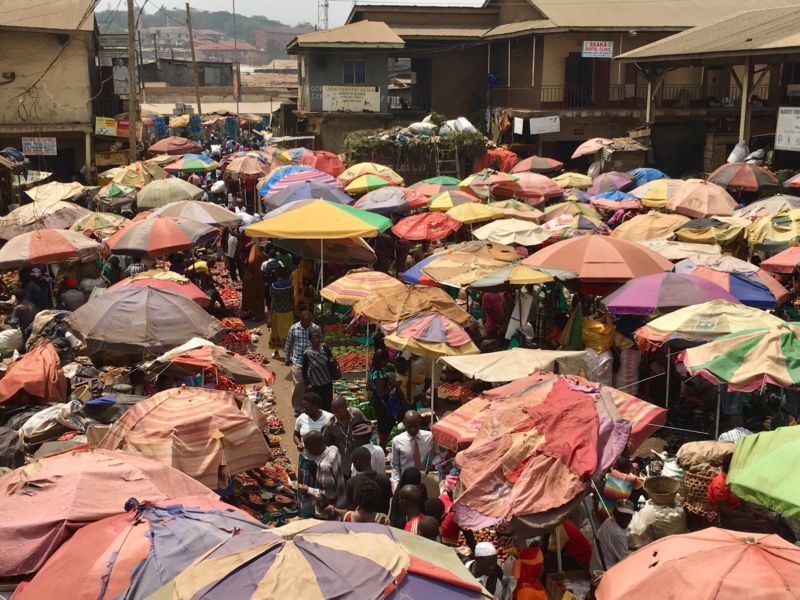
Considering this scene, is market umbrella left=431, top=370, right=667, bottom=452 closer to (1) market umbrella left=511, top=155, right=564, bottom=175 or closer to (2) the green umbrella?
(2) the green umbrella

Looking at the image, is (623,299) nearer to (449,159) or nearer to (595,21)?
(449,159)

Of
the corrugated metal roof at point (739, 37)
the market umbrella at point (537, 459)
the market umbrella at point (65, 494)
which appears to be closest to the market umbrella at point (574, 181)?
the corrugated metal roof at point (739, 37)

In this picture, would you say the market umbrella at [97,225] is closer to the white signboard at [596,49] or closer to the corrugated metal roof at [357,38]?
the corrugated metal roof at [357,38]

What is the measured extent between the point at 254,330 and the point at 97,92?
1668cm

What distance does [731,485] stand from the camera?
638cm

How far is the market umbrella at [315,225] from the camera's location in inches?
529

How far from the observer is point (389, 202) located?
1784cm

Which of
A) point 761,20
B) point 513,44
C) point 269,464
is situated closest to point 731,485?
point 269,464

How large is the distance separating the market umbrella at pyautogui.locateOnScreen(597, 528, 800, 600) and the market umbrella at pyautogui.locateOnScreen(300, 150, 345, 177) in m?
20.6

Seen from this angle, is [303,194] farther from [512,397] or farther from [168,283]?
[512,397]

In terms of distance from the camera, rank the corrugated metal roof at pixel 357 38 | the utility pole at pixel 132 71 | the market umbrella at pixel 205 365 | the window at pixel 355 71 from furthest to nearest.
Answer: the window at pixel 355 71
the corrugated metal roof at pixel 357 38
the utility pole at pixel 132 71
the market umbrella at pixel 205 365

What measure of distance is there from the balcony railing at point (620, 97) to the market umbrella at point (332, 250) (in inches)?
719

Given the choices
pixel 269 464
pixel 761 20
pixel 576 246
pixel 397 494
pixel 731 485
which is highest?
pixel 761 20

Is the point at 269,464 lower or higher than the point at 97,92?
lower
